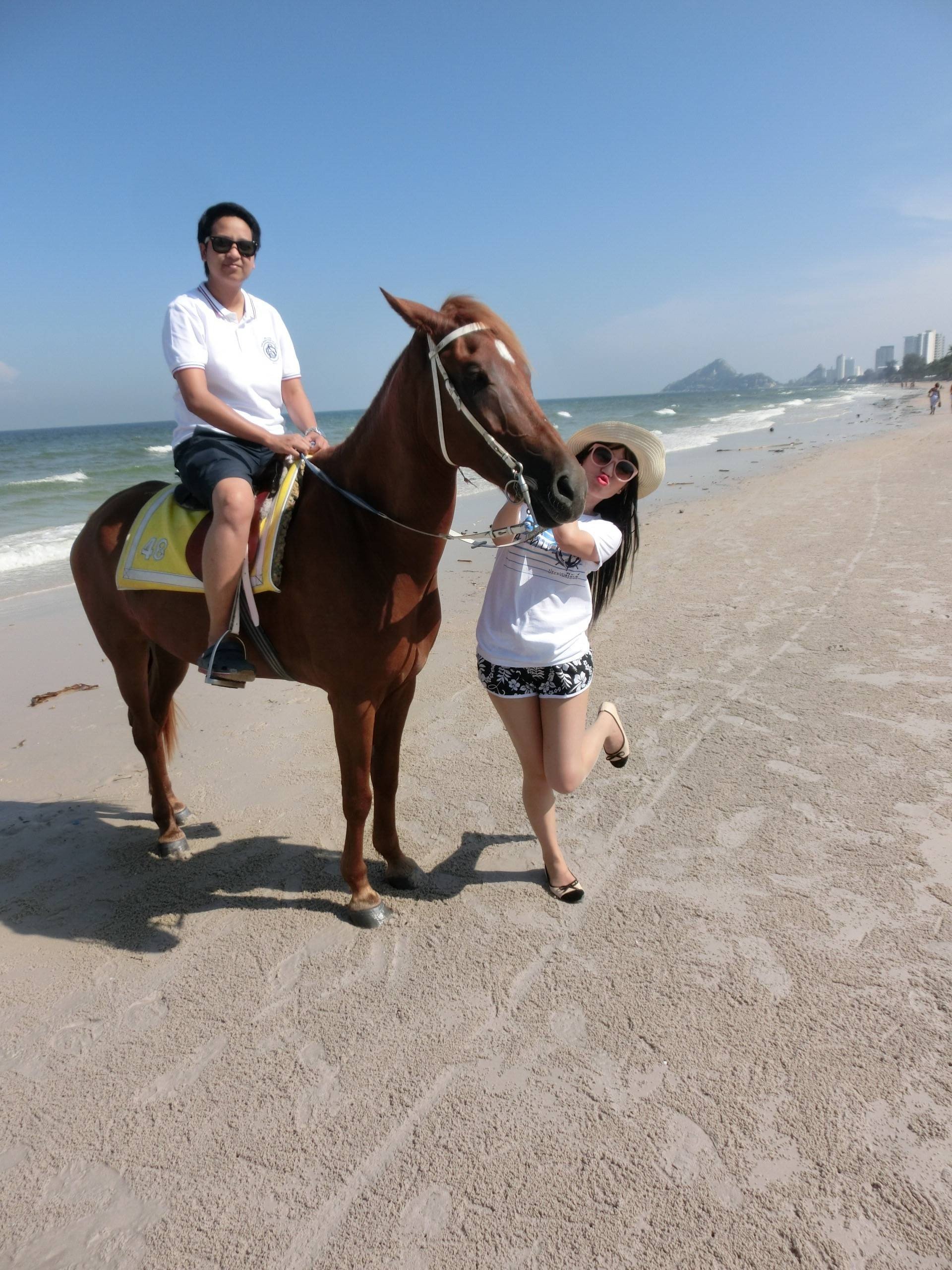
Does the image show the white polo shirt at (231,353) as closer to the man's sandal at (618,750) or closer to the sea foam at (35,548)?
the man's sandal at (618,750)

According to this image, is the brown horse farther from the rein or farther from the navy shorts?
the navy shorts

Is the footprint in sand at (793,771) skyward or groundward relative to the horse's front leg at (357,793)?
groundward

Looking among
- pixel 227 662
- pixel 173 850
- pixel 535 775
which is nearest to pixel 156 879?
pixel 173 850

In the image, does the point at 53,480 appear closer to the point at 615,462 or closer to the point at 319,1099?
the point at 615,462

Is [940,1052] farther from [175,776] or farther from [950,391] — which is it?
[950,391]

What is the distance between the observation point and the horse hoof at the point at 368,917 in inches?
111

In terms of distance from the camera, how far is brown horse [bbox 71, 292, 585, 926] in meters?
2.13

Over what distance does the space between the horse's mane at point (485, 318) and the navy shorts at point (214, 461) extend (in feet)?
3.31

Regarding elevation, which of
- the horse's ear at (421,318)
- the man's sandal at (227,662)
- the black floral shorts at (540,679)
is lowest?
the black floral shorts at (540,679)

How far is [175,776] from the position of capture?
4148 mm

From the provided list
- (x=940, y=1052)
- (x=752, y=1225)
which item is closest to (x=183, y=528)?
(x=752, y=1225)

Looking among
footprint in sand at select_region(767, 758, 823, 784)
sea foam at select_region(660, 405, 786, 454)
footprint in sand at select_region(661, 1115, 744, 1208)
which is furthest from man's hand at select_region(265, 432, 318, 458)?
sea foam at select_region(660, 405, 786, 454)

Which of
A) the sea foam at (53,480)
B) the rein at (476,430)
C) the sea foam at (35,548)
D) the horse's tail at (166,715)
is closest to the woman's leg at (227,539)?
the rein at (476,430)

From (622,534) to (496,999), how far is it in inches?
69.3
